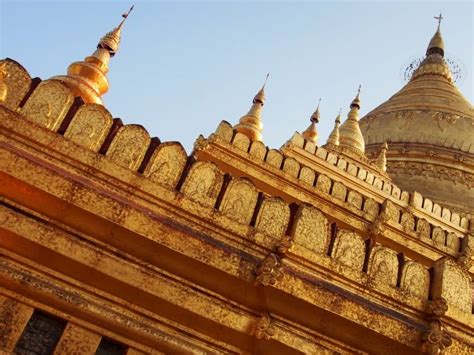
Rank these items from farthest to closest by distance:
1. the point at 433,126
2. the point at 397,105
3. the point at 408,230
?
the point at 397,105 → the point at 433,126 → the point at 408,230

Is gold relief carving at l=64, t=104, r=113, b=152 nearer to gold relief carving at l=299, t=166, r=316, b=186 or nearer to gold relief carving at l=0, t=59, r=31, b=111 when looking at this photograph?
gold relief carving at l=0, t=59, r=31, b=111

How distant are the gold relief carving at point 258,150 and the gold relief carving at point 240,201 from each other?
6.99 m

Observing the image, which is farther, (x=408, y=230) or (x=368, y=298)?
(x=408, y=230)

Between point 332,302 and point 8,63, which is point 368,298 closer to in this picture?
point 332,302

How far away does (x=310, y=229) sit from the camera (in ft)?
19.7

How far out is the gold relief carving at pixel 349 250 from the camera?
5.94 m

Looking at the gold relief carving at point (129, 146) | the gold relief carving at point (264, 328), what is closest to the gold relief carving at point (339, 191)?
the gold relief carving at point (129, 146)

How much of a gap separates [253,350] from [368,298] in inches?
51.5

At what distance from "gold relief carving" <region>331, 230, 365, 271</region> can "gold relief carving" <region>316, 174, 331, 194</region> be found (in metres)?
6.85

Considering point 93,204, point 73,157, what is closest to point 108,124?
point 73,157

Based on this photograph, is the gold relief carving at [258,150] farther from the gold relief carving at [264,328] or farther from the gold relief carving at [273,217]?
the gold relief carving at [264,328]

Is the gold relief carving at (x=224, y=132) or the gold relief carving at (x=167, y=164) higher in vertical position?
the gold relief carving at (x=224, y=132)

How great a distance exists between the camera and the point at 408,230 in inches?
508

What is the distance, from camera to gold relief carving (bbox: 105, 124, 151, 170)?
227 inches
